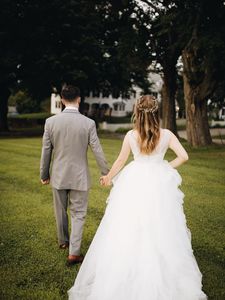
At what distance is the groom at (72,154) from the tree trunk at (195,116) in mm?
19187

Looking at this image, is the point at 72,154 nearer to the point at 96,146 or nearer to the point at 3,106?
the point at 96,146

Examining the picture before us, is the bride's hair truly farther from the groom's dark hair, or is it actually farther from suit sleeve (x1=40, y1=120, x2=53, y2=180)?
suit sleeve (x1=40, y1=120, x2=53, y2=180)

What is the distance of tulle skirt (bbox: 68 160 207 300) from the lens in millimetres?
4379

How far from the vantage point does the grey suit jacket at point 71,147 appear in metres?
5.68

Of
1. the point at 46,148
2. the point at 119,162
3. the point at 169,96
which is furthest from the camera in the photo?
the point at 169,96

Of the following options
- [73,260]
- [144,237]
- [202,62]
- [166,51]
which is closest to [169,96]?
[166,51]

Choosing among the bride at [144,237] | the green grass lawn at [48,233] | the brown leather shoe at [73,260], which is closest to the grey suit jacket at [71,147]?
the bride at [144,237]

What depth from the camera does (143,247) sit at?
454 cm

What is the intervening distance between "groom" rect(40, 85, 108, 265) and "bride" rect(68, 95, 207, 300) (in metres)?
0.91

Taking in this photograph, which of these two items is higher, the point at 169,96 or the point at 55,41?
the point at 55,41

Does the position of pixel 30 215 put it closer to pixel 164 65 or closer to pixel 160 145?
pixel 160 145

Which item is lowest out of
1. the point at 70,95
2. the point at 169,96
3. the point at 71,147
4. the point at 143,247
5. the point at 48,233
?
the point at 48,233

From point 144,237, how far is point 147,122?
1424 millimetres

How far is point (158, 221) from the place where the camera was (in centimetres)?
464
